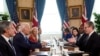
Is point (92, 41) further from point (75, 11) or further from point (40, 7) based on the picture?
point (40, 7)

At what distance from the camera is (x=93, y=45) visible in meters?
6.12

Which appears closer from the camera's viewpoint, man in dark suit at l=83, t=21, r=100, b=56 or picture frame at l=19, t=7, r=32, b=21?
man in dark suit at l=83, t=21, r=100, b=56

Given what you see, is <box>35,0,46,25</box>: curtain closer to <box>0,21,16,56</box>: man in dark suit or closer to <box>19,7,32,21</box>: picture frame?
<box>19,7,32,21</box>: picture frame

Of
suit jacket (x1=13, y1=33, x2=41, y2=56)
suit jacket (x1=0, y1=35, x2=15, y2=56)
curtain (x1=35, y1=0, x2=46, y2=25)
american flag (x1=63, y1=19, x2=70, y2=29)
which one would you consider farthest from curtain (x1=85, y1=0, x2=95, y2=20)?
→ suit jacket (x1=0, y1=35, x2=15, y2=56)

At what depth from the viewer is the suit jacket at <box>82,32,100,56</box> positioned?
600 centimetres

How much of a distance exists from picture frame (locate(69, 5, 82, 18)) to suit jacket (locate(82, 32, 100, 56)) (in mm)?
7468

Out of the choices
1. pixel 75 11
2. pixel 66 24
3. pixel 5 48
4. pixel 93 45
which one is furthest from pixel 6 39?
pixel 75 11

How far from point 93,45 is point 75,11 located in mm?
8069

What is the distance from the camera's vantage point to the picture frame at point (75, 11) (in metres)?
14.0

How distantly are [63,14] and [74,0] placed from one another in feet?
3.16

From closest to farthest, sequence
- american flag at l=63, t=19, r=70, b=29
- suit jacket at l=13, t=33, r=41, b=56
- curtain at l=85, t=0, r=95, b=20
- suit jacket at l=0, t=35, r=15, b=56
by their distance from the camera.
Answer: suit jacket at l=0, t=35, r=15, b=56 → suit jacket at l=13, t=33, r=41, b=56 → american flag at l=63, t=19, r=70, b=29 → curtain at l=85, t=0, r=95, b=20

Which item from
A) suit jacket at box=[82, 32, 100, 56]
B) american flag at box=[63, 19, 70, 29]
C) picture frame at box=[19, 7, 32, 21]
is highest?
suit jacket at box=[82, 32, 100, 56]

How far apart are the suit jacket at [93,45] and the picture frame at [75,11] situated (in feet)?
24.5

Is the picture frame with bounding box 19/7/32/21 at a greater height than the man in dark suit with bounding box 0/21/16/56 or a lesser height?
lesser
